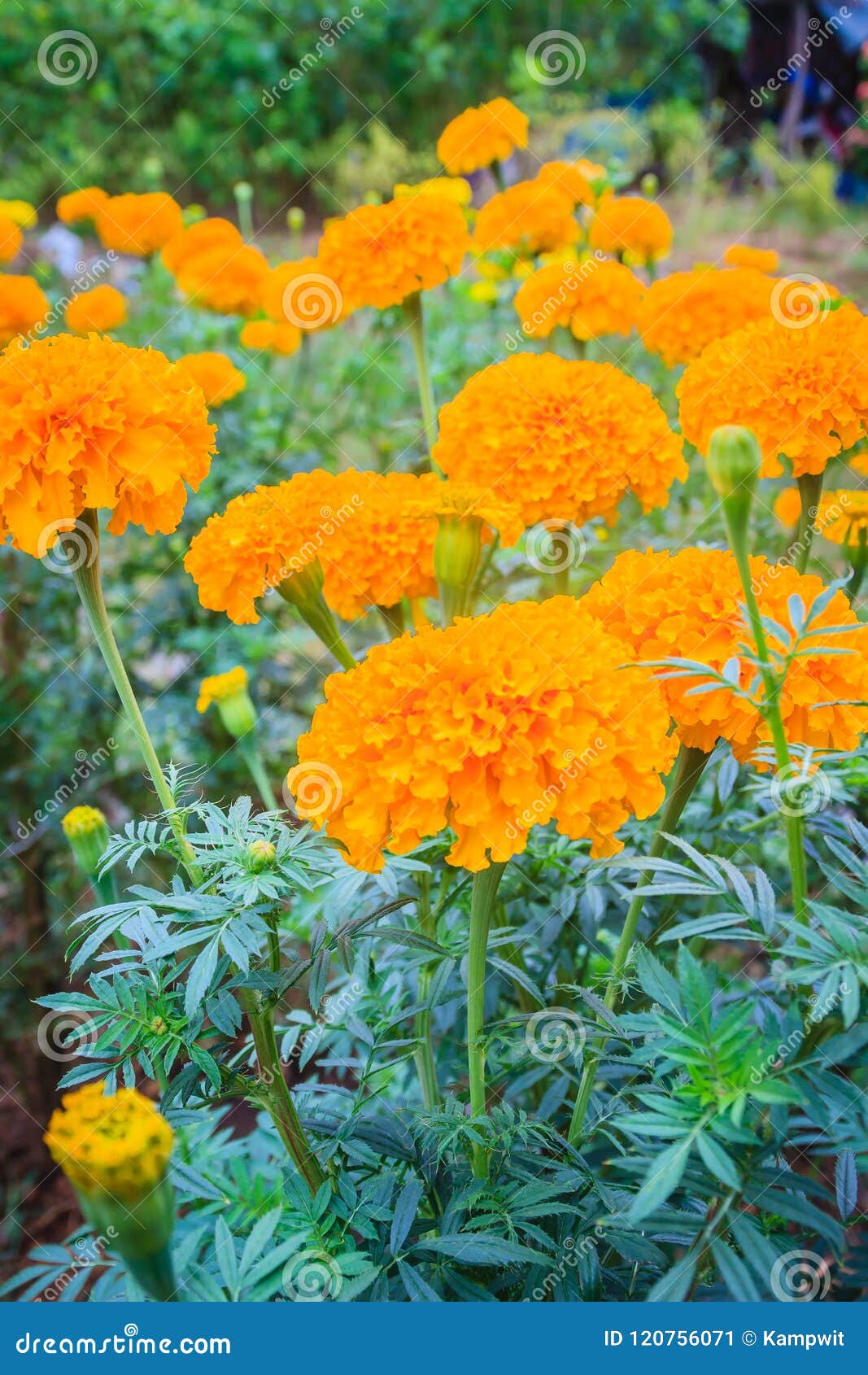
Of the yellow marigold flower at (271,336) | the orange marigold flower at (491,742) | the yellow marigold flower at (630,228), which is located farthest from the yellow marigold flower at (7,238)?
the orange marigold flower at (491,742)

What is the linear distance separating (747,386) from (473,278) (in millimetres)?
2731

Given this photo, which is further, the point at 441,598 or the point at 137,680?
the point at 137,680

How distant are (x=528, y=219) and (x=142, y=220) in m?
0.99

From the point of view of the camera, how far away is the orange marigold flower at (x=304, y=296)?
5.48ft

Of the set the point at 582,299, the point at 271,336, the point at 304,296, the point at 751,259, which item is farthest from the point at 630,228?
the point at 271,336

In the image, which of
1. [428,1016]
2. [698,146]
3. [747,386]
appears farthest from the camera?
[698,146]

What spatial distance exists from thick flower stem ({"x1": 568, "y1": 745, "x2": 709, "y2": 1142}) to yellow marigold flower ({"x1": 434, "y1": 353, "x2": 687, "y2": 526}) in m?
0.36

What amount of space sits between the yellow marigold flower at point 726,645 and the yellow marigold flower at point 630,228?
3.91ft

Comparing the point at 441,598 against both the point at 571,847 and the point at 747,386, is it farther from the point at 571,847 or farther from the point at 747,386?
the point at 747,386

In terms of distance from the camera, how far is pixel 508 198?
178cm

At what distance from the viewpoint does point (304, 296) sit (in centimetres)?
181

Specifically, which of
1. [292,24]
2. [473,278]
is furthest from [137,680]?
[292,24]

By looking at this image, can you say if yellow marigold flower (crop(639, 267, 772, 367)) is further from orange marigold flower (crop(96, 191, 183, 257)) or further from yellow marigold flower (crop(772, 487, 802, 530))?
orange marigold flower (crop(96, 191, 183, 257))

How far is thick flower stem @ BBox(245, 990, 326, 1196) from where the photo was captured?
900 mm
